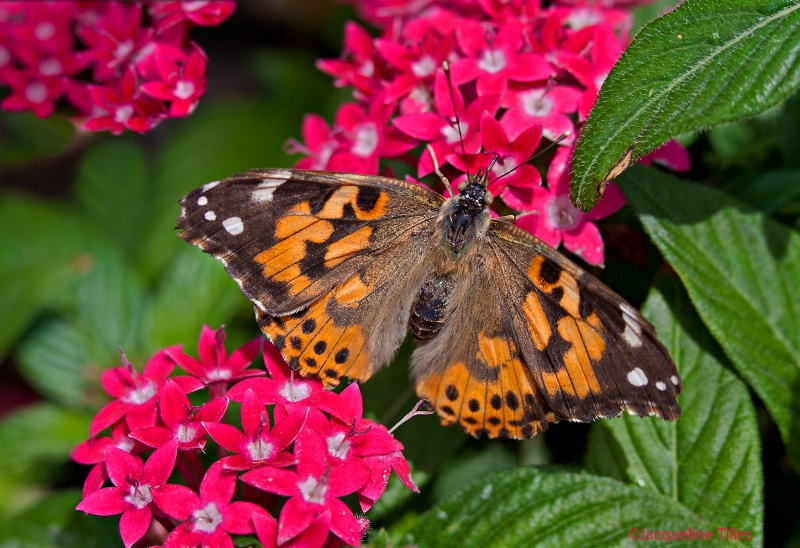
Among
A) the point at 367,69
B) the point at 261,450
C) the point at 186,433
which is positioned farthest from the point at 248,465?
the point at 367,69

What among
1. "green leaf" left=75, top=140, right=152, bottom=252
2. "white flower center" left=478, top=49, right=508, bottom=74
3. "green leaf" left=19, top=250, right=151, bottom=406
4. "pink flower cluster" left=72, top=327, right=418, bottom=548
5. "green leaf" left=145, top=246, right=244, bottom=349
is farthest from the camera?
"green leaf" left=75, top=140, right=152, bottom=252

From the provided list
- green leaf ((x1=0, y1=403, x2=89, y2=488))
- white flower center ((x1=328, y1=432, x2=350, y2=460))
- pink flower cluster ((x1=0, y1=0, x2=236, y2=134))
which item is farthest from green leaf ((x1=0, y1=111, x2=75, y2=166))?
white flower center ((x1=328, y1=432, x2=350, y2=460))

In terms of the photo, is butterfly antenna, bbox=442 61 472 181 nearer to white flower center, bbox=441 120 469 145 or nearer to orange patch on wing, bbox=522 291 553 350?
white flower center, bbox=441 120 469 145

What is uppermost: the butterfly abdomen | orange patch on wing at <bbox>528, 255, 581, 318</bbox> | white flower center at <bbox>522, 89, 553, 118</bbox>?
white flower center at <bbox>522, 89, 553, 118</bbox>

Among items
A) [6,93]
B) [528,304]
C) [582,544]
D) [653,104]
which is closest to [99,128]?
[6,93]

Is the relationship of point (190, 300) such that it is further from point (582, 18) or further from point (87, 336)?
point (582, 18)

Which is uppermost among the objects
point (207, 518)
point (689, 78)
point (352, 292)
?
point (689, 78)
